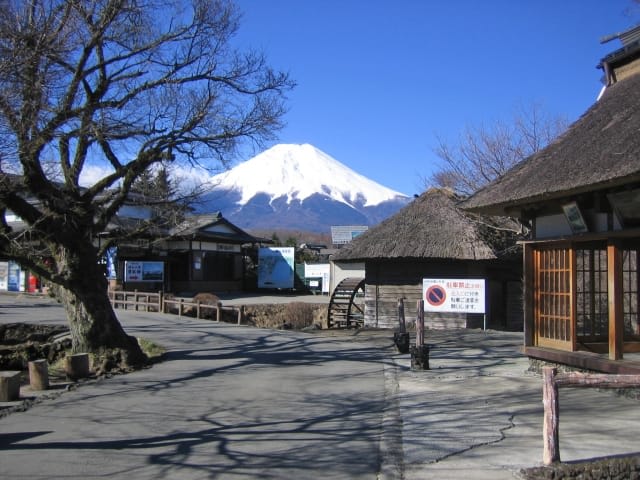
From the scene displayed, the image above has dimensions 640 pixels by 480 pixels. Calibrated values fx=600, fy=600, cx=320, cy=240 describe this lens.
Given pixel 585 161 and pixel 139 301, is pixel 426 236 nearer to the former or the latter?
pixel 139 301

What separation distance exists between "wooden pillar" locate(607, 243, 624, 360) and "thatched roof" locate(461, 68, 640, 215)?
1102 mm

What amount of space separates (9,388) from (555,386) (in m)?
8.38

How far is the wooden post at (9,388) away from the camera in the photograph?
9.65m

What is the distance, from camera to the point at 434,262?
888 inches

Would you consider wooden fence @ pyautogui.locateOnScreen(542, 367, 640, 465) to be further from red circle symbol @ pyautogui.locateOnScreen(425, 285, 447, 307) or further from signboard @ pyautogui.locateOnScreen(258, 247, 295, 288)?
signboard @ pyautogui.locateOnScreen(258, 247, 295, 288)

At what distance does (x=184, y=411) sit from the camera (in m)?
8.64

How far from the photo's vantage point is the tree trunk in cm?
1250

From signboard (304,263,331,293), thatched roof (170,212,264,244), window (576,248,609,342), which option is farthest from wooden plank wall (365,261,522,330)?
signboard (304,263,331,293)

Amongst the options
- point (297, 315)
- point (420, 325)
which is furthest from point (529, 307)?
point (297, 315)

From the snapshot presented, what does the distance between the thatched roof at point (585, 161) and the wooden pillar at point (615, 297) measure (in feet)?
3.61

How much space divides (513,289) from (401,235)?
5.09m

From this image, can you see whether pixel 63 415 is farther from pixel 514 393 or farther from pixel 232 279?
pixel 232 279

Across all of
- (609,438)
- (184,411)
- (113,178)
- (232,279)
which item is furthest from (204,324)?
(232,279)

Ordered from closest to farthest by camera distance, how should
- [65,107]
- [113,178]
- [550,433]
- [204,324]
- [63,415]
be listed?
[550,433] → [63,415] → [65,107] → [113,178] → [204,324]
